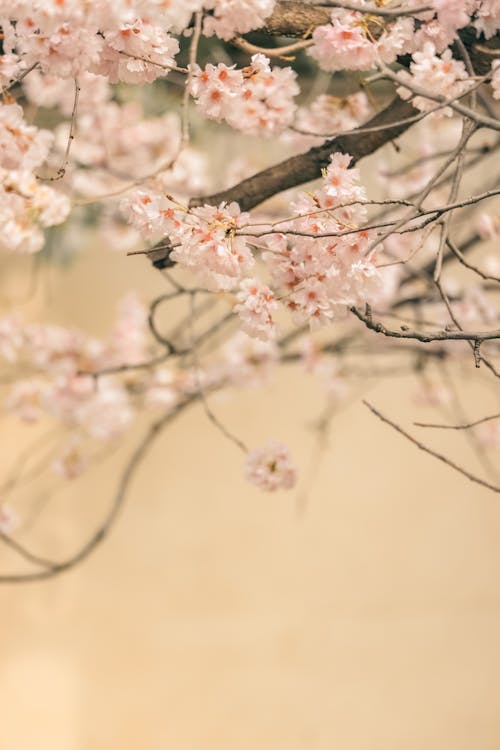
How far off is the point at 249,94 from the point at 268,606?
4.89 ft

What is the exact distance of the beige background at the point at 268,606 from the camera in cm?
203

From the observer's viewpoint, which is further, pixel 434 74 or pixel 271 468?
pixel 271 468

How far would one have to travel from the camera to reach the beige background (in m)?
2.03

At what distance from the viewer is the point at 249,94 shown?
0.93 meters

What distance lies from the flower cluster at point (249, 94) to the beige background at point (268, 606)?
1.30 m

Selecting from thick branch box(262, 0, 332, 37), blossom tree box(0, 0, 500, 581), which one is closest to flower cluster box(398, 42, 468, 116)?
blossom tree box(0, 0, 500, 581)

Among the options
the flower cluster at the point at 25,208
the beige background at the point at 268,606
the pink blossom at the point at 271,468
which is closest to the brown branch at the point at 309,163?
the flower cluster at the point at 25,208

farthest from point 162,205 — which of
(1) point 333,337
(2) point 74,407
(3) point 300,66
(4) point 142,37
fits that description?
(1) point 333,337

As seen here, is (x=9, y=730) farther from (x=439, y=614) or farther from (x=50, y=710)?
(x=439, y=614)

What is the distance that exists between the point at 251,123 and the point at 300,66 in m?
0.97

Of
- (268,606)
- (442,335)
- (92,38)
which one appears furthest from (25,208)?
(268,606)

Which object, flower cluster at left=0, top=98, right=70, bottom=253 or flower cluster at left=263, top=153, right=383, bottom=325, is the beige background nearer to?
flower cluster at left=0, top=98, right=70, bottom=253

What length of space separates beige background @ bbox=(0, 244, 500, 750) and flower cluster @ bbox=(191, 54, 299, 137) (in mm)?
1297

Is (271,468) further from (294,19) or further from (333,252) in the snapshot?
(294,19)
